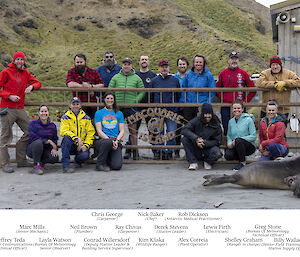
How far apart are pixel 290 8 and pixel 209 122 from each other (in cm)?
541

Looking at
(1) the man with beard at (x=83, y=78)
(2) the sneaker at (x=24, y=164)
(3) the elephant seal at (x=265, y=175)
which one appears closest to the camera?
(3) the elephant seal at (x=265, y=175)

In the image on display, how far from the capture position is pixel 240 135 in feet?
20.3

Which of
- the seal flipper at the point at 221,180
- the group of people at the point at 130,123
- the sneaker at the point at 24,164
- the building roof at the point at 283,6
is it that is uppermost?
the building roof at the point at 283,6

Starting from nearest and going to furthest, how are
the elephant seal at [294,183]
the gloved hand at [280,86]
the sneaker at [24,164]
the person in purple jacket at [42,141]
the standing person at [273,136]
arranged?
the elephant seal at [294,183] < the standing person at [273,136] < the person in purple jacket at [42,141] < the gloved hand at [280,86] < the sneaker at [24,164]

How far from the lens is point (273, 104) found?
6.00 metres

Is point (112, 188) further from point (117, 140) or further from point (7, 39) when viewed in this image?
point (7, 39)

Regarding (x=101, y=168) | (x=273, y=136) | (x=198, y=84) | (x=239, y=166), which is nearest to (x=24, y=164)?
(x=101, y=168)

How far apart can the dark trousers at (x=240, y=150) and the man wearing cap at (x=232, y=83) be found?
0.65 m

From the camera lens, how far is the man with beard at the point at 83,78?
269 inches

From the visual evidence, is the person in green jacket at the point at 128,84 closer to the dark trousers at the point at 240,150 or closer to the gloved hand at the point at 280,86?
the dark trousers at the point at 240,150

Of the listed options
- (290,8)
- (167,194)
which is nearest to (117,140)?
(167,194)

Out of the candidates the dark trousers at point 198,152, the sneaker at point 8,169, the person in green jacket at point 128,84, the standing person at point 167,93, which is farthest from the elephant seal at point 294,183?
the sneaker at point 8,169

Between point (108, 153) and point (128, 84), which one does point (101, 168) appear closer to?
point (108, 153)

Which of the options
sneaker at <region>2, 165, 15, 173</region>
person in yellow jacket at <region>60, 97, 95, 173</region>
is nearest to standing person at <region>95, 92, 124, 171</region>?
person in yellow jacket at <region>60, 97, 95, 173</region>
